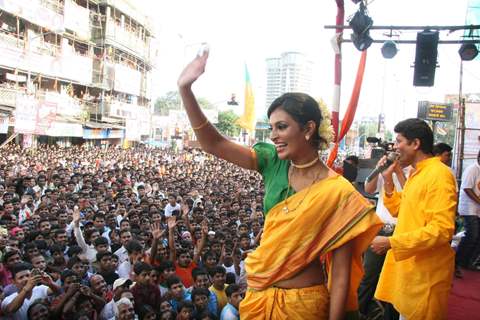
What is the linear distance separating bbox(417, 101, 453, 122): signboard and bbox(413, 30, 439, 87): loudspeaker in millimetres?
10323

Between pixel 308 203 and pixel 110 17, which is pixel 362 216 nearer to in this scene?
pixel 308 203

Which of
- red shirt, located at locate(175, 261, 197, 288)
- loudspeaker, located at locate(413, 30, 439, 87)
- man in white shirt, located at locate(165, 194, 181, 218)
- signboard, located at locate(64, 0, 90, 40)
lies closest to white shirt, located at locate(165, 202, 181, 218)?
man in white shirt, located at locate(165, 194, 181, 218)

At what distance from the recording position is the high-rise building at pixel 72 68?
1791cm

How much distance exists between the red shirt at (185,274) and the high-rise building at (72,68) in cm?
839

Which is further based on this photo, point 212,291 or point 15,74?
point 15,74

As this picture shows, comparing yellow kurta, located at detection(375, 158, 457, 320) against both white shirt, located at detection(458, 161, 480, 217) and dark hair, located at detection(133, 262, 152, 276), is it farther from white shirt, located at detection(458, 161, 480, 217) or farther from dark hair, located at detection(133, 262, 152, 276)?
dark hair, located at detection(133, 262, 152, 276)

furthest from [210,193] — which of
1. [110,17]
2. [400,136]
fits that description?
[110,17]

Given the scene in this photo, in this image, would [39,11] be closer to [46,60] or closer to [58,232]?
[46,60]

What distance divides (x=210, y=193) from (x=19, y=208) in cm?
453

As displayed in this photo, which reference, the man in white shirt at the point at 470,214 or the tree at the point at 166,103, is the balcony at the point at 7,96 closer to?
the man in white shirt at the point at 470,214

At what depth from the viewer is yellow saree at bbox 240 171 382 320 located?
1.50 meters

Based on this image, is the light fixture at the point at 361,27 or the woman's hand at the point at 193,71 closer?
the woman's hand at the point at 193,71

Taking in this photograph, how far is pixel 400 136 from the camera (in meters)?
2.43

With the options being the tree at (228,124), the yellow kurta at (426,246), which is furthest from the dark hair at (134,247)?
the tree at (228,124)
